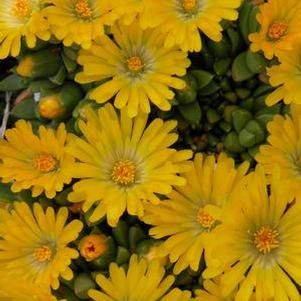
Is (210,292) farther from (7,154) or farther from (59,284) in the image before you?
(7,154)

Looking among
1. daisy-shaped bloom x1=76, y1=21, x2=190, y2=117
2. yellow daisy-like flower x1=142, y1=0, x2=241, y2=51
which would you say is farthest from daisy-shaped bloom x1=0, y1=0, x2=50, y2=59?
yellow daisy-like flower x1=142, y1=0, x2=241, y2=51

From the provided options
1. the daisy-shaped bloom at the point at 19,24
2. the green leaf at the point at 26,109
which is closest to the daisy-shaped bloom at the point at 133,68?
the daisy-shaped bloom at the point at 19,24

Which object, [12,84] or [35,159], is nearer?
[35,159]

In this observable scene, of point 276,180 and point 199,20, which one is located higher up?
point 199,20

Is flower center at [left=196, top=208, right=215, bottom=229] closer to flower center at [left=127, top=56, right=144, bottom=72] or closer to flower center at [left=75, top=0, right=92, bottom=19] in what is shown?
flower center at [left=127, top=56, right=144, bottom=72]

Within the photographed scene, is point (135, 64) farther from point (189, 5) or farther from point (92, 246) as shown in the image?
point (92, 246)

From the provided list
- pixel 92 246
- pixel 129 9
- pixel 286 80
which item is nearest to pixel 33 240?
pixel 92 246

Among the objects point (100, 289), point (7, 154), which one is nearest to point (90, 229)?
point (100, 289)
